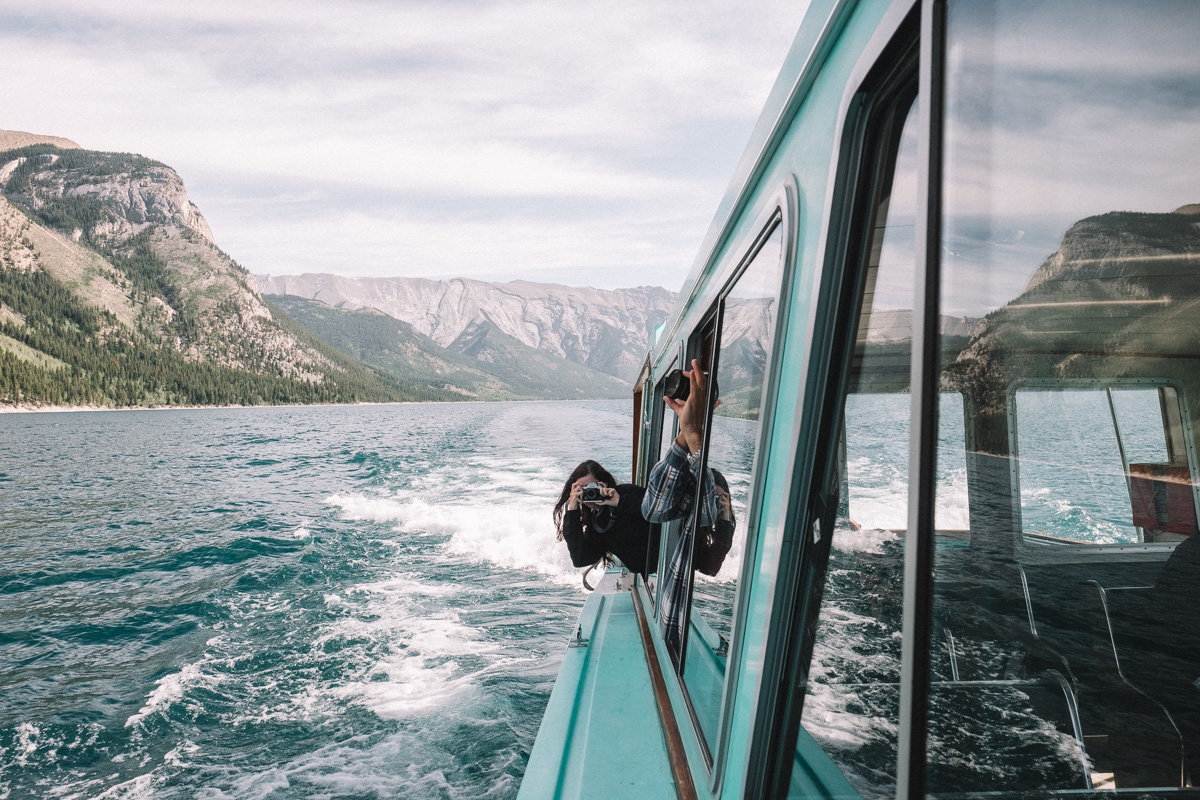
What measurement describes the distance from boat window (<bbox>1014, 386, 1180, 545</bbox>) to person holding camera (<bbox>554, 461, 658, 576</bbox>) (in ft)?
8.82

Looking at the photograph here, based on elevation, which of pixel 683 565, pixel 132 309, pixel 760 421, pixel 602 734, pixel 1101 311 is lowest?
pixel 602 734

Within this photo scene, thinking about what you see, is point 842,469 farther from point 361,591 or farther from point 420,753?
point 361,591

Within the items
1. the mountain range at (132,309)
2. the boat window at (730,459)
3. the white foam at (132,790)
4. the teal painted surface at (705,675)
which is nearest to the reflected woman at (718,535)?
the boat window at (730,459)

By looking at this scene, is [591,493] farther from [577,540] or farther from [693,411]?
[693,411]

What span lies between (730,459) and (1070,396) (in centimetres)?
109

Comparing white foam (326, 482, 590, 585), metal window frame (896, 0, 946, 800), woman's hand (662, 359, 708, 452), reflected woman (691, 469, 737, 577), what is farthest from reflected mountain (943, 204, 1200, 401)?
white foam (326, 482, 590, 585)

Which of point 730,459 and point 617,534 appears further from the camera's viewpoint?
point 617,534

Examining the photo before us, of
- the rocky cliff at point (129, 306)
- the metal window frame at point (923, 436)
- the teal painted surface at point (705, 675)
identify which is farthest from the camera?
the rocky cliff at point (129, 306)

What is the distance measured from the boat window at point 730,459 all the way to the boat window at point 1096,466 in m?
0.65

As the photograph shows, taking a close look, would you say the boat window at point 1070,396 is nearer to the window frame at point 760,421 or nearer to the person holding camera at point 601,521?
the window frame at point 760,421

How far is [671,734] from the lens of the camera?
10.2ft

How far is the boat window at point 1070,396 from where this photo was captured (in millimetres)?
921

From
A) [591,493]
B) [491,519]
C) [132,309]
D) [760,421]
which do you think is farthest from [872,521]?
[132,309]

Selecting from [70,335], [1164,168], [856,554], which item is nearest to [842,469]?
[856,554]
